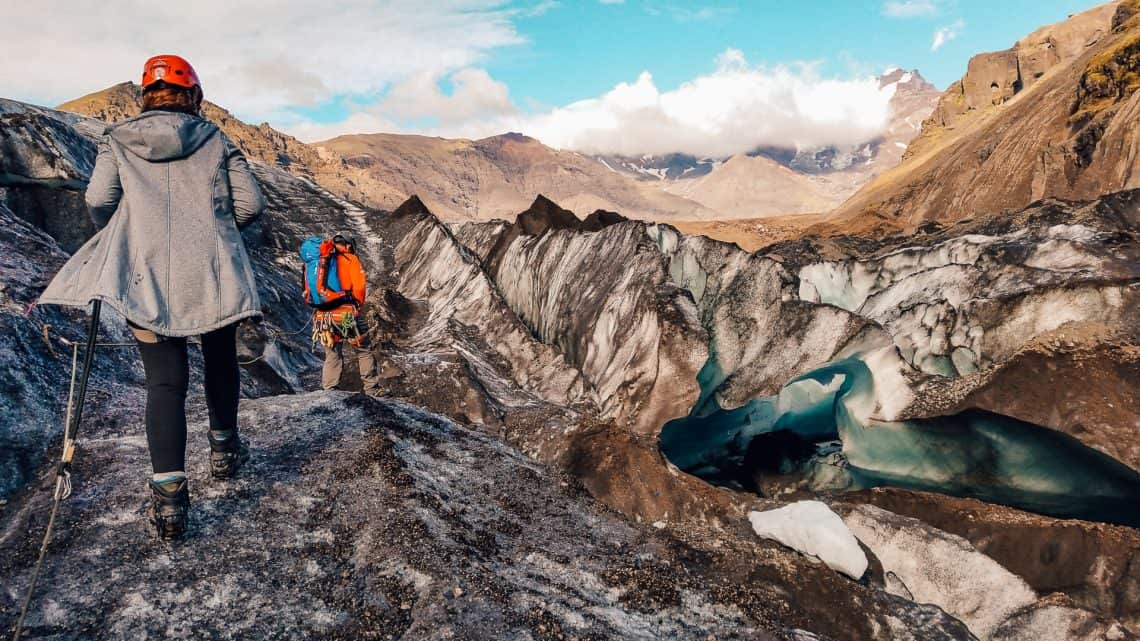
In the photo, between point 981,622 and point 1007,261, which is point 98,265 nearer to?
point 981,622

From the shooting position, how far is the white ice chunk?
16.2 ft

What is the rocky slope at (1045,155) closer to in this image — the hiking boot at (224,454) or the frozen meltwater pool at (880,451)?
the frozen meltwater pool at (880,451)

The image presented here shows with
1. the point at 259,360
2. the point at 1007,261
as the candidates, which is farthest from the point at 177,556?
the point at 1007,261

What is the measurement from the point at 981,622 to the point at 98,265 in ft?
24.8

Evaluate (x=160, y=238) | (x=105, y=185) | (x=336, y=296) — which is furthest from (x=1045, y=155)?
(x=105, y=185)

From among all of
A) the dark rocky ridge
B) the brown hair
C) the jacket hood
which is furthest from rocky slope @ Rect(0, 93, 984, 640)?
the brown hair

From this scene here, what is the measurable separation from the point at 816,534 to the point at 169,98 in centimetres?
552

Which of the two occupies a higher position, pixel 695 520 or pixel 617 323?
pixel 617 323

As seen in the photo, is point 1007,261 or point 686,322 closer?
point 686,322

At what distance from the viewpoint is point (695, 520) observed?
5.65 m

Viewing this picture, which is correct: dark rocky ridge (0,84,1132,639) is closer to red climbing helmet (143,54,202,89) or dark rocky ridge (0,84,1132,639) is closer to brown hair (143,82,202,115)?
brown hair (143,82,202,115)

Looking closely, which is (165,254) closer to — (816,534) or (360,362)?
(360,362)

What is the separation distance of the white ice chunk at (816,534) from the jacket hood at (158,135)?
204 inches

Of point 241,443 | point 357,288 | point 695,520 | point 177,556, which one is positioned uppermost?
point 357,288
